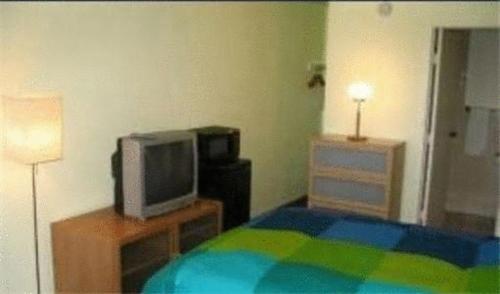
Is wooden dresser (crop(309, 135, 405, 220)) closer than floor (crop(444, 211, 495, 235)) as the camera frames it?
Yes

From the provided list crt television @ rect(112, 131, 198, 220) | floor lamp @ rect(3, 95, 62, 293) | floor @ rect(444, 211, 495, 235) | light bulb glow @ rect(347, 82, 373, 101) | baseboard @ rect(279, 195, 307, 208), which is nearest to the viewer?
floor lamp @ rect(3, 95, 62, 293)

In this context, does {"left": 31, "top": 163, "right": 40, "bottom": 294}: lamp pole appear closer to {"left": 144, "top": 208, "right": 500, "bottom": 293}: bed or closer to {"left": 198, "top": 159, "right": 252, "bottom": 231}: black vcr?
{"left": 144, "top": 208, "right": 500, "bottom": 293}: bed

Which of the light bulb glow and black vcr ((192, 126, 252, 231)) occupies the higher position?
the light bulb glow

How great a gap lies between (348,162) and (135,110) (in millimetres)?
1582

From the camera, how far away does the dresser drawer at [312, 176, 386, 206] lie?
12.2 ft

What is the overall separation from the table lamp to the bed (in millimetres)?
1527

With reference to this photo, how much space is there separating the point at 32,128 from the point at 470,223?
354 cm

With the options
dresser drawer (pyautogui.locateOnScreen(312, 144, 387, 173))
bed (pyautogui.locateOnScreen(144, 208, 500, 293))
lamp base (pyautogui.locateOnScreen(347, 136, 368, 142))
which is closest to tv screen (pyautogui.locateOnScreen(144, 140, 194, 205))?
bed (pyautogui.locateOnScreen(144, 208, 500, 293))

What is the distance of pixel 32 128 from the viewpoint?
2.22 m

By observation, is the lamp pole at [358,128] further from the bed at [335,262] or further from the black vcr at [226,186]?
the bed at [335,262]

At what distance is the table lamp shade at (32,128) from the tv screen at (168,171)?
20.1 inches

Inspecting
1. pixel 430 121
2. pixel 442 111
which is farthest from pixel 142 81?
pixel 442 111

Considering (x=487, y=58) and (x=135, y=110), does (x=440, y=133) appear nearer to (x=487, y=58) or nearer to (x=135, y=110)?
(x=487, y=58)

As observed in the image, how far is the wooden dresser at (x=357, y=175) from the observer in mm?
3664
